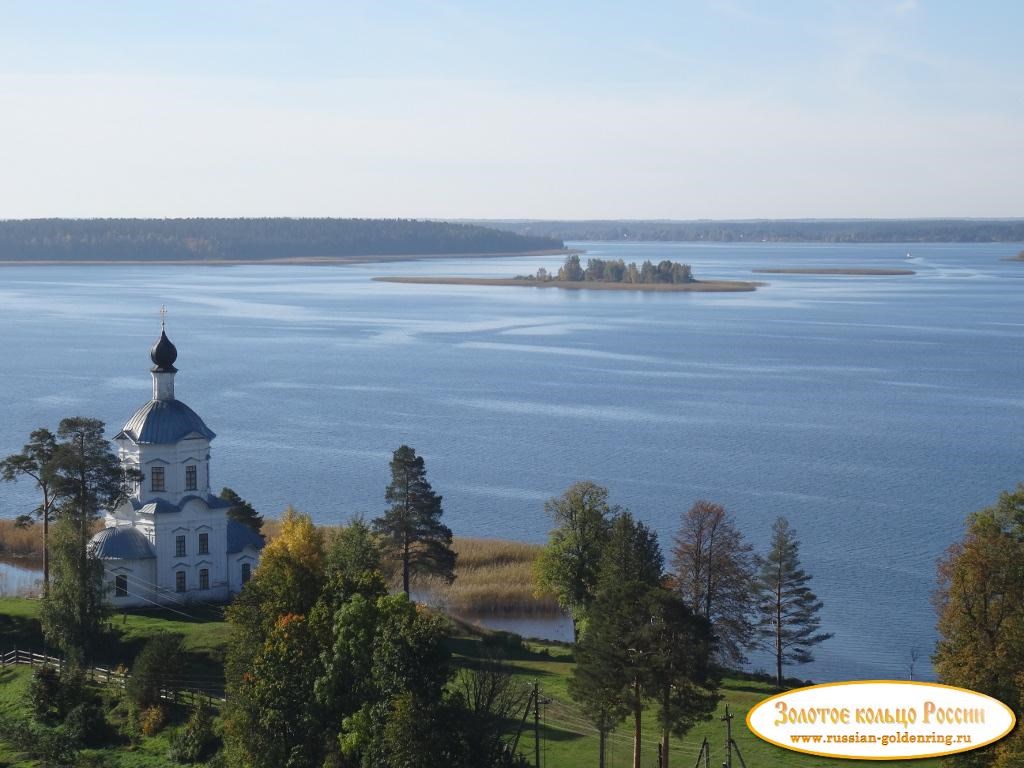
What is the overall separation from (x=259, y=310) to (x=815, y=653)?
370 ft

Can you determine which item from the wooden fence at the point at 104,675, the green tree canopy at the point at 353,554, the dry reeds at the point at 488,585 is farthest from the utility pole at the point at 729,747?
the dry reeds at the point at 488,585

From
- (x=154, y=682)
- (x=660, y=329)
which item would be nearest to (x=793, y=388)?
(x=660, y=329)

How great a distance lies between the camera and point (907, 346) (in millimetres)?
106312

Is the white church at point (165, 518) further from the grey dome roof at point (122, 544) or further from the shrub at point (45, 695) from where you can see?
the shrub at point (45, 695)

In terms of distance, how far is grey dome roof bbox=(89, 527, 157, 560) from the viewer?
36844 mm

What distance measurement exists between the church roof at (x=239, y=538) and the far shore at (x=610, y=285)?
455 ft

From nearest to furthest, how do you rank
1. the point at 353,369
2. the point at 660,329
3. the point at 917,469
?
1. the point at 917,469
2. the point at 353,369
3. the point at 660,329

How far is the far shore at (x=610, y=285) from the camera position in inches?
6909

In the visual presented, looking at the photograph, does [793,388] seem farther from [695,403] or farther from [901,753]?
[901,753]

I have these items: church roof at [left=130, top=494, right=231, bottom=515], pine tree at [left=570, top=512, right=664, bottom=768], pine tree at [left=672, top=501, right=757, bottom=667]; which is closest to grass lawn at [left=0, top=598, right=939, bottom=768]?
pine tree at [left=672, top=501, right=757, bottom=667]

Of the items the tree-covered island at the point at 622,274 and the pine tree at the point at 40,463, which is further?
the tree-covered island at the point at 622,274

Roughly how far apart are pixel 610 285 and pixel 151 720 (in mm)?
158064

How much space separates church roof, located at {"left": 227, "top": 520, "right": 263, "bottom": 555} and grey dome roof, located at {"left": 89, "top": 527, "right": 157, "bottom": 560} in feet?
7.09

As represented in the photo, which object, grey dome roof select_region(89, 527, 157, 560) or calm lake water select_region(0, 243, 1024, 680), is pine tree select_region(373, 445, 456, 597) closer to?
grey dome roof select_region(89, 527, 157, 560)
